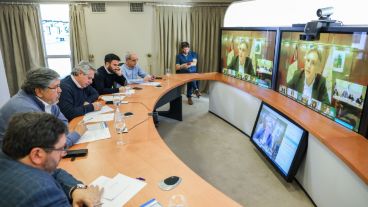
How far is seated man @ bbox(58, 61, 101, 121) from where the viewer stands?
2586mm

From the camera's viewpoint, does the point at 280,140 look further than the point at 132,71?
No

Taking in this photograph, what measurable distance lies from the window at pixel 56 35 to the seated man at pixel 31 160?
5048 mm

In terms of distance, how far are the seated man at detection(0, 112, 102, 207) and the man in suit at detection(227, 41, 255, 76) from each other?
3463 millimetres

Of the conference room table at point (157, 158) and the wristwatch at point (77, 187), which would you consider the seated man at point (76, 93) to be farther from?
the wristwatch at point (77, 187)

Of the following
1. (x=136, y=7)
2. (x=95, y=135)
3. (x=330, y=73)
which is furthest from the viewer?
(x=136, y=7)

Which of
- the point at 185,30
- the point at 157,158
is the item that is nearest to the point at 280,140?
the point at 157,158

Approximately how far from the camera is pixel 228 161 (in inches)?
125

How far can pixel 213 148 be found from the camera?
3.52 metres

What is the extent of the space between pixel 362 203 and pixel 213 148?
193 centimetres

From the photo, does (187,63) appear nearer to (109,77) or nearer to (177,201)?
(109,77)

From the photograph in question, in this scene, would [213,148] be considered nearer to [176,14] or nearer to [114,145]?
[114,145]

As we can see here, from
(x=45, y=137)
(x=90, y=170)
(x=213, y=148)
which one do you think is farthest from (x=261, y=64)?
(x=45, y=137)

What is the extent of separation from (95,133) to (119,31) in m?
3.86

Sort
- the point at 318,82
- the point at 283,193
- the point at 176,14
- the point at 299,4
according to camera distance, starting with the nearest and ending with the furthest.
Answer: the point at 283,193 < the point at 318,82 < the point at 299,4 < the point at 176,14
